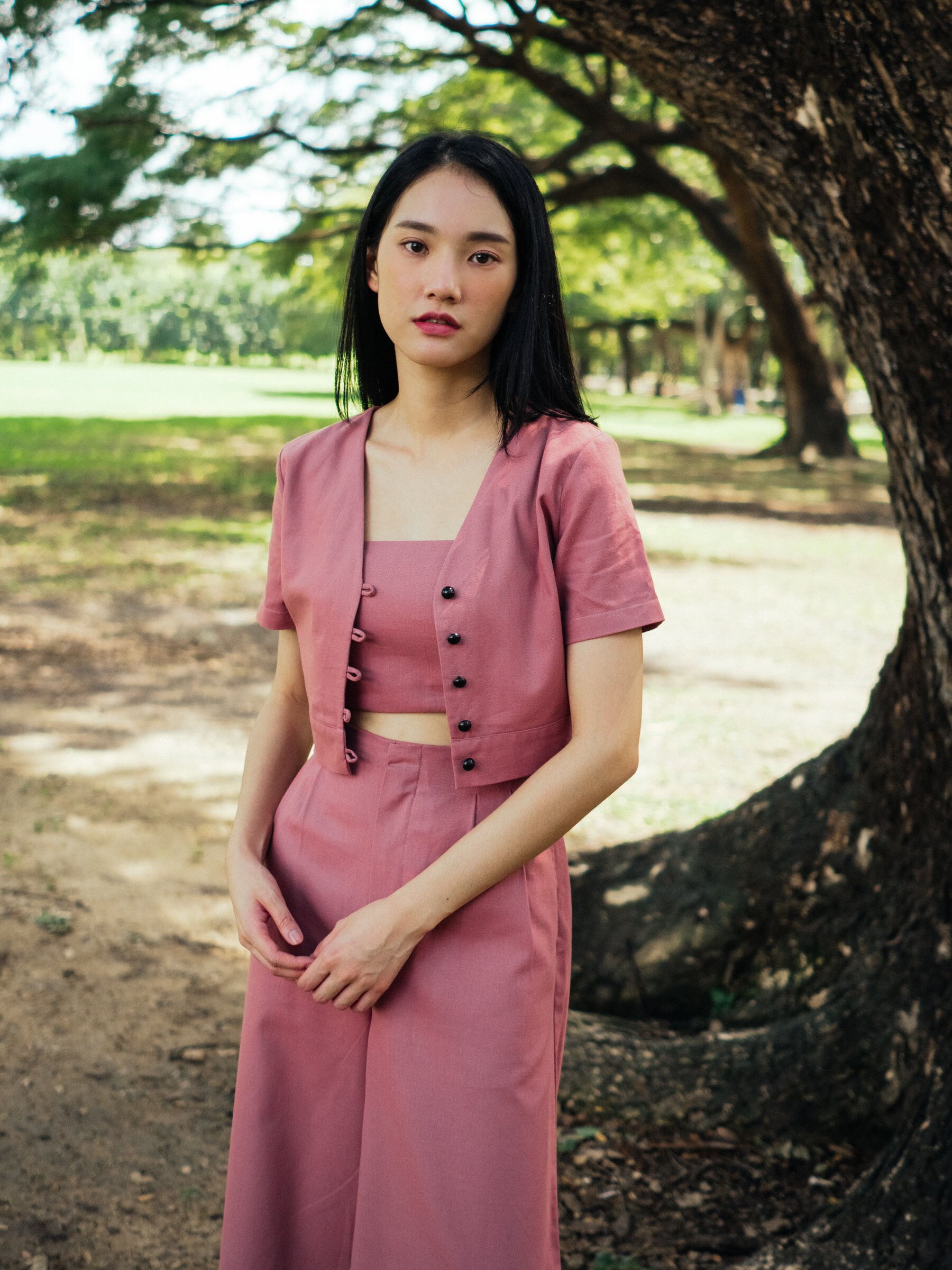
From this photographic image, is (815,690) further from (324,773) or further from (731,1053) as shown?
(324,773)

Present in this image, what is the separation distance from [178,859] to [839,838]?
2518 mm

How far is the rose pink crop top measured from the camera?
1.69 meters

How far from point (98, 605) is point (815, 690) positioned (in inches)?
203

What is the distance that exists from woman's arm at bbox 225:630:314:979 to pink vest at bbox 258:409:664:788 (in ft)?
0.95

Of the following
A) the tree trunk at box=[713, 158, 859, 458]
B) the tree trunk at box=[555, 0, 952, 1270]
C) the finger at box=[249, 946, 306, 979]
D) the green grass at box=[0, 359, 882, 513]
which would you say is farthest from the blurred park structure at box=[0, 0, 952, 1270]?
the tree trunk at box=[713, 158, 859, 458]

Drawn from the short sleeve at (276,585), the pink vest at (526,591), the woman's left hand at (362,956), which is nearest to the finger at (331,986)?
the woman's left hand at (362,956)

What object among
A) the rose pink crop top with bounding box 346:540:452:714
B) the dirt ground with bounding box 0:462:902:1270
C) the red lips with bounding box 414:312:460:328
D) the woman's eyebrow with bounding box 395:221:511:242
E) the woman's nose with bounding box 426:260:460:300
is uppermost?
the woman's eyebrow with bounding box 395:221:511:242

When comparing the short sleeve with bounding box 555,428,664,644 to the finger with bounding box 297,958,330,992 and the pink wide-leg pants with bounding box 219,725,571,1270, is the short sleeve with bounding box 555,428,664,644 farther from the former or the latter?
the finger with bounding box 297,958,330,992

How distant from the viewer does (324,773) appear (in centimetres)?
184

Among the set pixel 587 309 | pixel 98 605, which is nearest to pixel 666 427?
pixel 587 309

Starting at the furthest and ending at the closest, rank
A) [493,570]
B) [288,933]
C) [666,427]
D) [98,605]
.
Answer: [666,427] < [98,605] < [288,933] < [493,570]

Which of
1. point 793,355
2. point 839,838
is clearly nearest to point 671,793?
point 839,838

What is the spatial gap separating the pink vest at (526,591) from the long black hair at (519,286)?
0.06 m

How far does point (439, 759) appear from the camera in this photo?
174 cm
